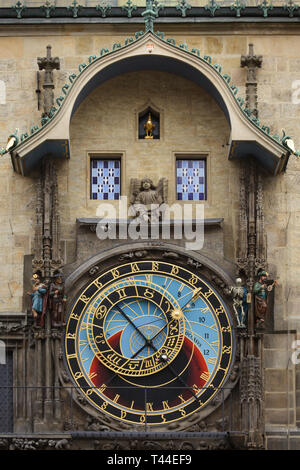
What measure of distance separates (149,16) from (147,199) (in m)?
1.90

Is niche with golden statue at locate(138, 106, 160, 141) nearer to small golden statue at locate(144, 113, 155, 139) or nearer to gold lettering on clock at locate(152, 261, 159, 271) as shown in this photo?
→ small golden statue at locate(144, 113, 155, 139)

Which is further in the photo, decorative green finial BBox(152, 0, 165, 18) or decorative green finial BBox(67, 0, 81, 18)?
decorative green finial BBox(67, 0, 81, 18)

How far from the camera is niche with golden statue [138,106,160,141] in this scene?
22.8 metres

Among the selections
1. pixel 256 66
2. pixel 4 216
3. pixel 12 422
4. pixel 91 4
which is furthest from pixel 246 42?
pixel 12 422

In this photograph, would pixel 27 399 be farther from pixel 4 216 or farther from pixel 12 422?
Answer: pixel 4 216

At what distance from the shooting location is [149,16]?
2241cm

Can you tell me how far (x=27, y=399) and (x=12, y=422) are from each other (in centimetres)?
28

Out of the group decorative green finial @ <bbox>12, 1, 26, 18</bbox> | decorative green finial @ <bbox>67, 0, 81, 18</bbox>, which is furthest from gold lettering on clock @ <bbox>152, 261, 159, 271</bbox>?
decorative green finial @ <bbox>12, 1, 26, 18</bbox>

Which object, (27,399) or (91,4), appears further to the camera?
(91,4)

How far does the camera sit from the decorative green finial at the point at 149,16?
73.3ft

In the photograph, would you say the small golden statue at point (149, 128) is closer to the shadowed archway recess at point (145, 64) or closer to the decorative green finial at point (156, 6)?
the shadowed archway recess at point (145, 64)

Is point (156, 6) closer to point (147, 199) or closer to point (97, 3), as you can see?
point (97, 3)

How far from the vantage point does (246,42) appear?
904 inches

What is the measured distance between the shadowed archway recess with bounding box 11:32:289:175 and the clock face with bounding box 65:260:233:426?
1415mm
